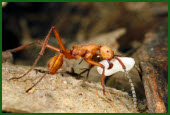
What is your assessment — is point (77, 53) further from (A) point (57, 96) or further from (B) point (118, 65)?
(A) point (57, 96)

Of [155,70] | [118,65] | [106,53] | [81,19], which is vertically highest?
[81,19]

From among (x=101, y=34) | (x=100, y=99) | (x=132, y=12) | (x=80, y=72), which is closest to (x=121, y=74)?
(x=80, y=72)

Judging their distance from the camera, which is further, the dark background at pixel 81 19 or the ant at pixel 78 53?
the dark background at pixel 81 19

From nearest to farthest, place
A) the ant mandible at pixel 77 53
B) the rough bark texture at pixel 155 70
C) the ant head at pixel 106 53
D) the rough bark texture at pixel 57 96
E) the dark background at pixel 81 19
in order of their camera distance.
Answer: the rough bark texture at pixel 57 96, the rough bark texture at pixel 155 70, the ant mandible at pixel 77 53, the ant head at pixel 106 53, the dark background at pixel 81 19

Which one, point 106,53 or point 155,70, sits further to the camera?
point 106,53

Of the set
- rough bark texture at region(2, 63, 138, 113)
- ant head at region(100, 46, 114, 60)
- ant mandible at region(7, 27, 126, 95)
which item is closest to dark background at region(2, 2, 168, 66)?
ant mandible at region(7, 27, 126, 95)

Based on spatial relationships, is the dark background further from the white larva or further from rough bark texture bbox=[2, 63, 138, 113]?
rough bark texture bbox=[2, 63, 138, 113]

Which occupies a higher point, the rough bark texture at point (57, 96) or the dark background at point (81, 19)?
the dark background at point (81, 19)

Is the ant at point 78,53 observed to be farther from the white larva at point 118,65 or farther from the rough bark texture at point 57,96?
the rough bark texture at point 57,96

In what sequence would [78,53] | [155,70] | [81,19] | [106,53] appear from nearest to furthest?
[155,70]
[106,53]
[78,53]
[81,19]

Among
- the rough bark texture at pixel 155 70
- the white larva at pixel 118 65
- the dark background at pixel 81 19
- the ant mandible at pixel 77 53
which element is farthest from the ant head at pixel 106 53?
the dark background at pixel 81 19

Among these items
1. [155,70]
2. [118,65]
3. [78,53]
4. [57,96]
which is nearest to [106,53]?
[118,65]
